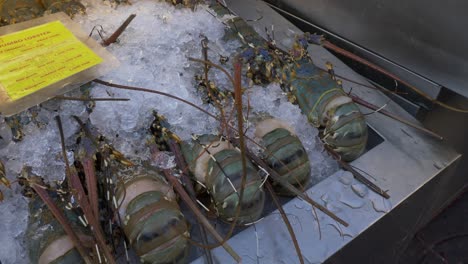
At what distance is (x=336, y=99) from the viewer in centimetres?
162

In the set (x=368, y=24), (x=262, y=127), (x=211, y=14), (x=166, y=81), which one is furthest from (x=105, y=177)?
(x=368, y=24)

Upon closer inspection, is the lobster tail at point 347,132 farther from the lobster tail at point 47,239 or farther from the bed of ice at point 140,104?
the lobster tail at point 47,239

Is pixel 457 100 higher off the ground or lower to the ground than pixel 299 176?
higher

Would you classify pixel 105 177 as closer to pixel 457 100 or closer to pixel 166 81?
pixel 166 81

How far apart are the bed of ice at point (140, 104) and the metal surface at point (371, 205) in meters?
0.16

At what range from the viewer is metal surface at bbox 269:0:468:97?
159 centimetres

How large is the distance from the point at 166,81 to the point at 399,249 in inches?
49.0

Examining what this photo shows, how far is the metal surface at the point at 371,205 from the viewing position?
1274mm

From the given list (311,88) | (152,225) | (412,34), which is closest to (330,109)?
(311,88)

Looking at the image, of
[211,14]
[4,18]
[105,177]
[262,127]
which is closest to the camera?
[105,177]

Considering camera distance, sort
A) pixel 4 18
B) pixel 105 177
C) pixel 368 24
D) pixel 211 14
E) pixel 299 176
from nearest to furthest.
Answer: pixel 105 177
pixel 299 176
pixel 4 18
pixel 368 24
pixel 211 14

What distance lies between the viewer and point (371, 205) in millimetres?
1400

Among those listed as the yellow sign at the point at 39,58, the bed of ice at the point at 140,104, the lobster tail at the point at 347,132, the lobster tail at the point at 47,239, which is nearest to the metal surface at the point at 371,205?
the lobster tail at the point at 347,132

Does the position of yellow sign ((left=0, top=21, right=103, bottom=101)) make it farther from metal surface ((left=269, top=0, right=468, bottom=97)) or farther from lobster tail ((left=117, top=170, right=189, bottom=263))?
metal surface ((left=269, top=0, right=468, bottom=97))
